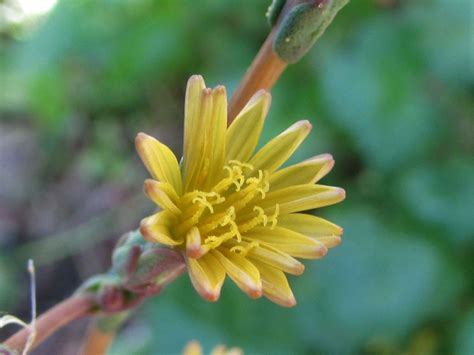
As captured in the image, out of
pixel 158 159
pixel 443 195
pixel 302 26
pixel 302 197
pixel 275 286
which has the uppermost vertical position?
pixel 302 26

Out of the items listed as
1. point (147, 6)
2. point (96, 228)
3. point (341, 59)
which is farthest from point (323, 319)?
point (147, 6)

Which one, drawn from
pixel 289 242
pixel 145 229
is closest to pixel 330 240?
pixel 289 242

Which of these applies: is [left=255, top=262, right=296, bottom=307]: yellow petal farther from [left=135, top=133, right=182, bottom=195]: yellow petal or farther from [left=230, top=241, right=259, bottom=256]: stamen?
[left=135, top=133, right=182, bottom=195]: yellow petal

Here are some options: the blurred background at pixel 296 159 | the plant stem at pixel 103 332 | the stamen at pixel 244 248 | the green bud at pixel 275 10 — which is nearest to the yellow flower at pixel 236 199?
the stamen at pixel 244 248

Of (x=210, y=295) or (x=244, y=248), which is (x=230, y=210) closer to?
(x=244, y=248)

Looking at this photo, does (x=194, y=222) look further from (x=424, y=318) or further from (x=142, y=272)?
(x=424, y=318)

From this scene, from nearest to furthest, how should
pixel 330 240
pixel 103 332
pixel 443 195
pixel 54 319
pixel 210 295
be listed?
1. pixel 210 295
2. pixel 330 240
3. pixel 54 319
4. pixel 103 332
5. pixel 443 195
